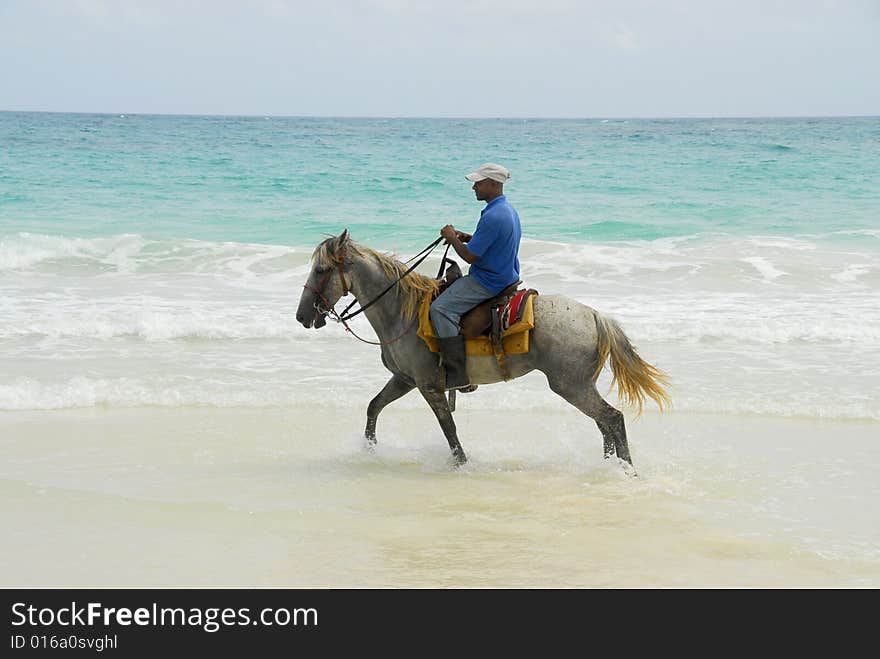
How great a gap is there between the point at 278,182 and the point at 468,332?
25.5 m

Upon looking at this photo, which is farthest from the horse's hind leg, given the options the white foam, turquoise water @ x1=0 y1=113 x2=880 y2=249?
turquoise water @ x1=0 y1=113 x2=880 y2=249

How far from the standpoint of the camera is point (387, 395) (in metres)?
7.58

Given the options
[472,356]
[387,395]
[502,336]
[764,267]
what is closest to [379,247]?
[764,267]

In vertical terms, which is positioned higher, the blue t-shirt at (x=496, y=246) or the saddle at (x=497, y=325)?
the blue t-shirt at (x=496, y=246)

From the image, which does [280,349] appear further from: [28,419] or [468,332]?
[468,332]

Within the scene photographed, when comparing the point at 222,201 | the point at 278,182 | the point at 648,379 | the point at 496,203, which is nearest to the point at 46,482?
the point at 496,203

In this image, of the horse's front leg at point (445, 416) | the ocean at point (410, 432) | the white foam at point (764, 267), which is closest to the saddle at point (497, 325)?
the horse's front leg at point (445, 416)

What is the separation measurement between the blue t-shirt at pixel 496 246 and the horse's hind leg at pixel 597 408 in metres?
0.82

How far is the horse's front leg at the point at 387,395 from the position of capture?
7.47 meters

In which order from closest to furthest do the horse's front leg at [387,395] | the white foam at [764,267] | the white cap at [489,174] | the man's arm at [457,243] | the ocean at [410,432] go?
1. the ocean at [410,432]
2. the man's arm at [457,243]
3. the white cap at [489,174]
4. the horse's front leg at [387,395]
5. the white foam at [764,267]

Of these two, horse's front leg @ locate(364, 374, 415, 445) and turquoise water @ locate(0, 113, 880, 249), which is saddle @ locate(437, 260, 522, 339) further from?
turquoise water @ locate(0, 113, 880, 249)

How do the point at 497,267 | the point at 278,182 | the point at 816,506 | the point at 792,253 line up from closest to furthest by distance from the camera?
the point at 816,506 → the point at 497,267 → the point at 792,253 → the point at 278,182

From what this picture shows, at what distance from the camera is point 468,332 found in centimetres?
714

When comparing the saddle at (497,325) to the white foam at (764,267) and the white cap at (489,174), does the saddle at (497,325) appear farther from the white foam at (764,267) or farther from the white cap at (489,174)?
the white foam at (764,267)
